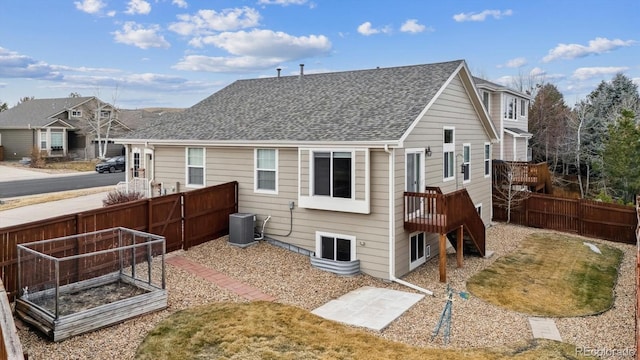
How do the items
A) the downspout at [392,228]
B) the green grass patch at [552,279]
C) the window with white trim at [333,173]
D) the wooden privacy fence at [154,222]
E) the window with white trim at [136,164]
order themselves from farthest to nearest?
1. the window with white trim at [136,164]
2. the window with white trim at [333,173]
3. the downspout at [392,228]
4. the green grass patch at [552,279]
5. the wooden privacy fence at [154,222]

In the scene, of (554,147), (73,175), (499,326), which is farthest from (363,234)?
(554,147)

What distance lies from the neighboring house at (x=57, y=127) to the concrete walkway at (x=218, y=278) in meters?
37.4

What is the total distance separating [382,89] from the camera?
51.8 ft

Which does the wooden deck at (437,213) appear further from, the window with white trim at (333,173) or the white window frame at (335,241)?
the window with white trim at (333,173)

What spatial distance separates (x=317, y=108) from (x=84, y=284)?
9.54m

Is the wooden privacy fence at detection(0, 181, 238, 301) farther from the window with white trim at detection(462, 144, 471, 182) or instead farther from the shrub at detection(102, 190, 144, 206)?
the window with white trim at detection(462, 144, 471, 182)

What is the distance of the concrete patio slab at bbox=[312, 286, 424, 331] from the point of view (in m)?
9.41

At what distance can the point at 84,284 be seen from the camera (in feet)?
29.9

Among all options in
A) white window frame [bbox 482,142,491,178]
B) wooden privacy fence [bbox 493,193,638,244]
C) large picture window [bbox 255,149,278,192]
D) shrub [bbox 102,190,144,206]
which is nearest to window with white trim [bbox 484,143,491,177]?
white window frame [bbox 482,142,491,178]

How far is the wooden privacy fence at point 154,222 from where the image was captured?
880cm

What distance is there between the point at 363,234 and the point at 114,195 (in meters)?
11.6

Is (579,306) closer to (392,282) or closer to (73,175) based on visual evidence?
(392,282)

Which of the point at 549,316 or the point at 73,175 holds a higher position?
the point at 73,175

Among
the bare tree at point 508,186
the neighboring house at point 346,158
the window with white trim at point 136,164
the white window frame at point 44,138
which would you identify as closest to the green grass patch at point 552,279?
the neighboring house at point 346,158
